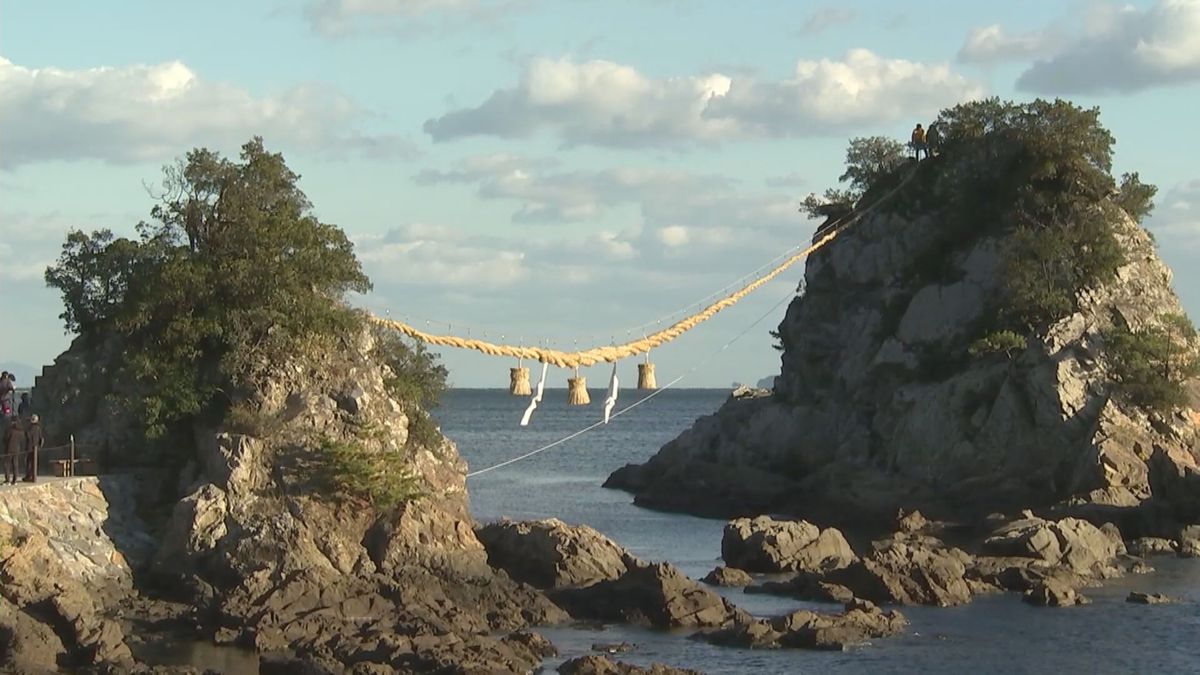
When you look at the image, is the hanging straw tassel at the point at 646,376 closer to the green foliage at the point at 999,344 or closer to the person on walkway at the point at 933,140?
the green foliage at the point at 999,344

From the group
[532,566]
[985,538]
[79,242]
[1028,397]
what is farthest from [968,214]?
[79,242]

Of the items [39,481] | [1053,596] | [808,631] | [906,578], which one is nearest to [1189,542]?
[1053,596]

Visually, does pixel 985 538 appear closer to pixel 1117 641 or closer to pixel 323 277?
pixel 1117 641

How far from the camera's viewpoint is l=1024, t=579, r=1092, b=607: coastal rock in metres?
41.6

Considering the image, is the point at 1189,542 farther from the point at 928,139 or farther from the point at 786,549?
the point at 928,139

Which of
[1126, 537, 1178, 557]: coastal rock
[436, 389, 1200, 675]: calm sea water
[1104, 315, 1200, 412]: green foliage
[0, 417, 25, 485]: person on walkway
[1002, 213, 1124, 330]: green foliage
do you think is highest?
[1002, 213, 1124, 330]: green foliage

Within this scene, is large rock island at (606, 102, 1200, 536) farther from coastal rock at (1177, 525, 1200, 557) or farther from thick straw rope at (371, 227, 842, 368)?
thick straw rope at (371, 227, 842, 368)

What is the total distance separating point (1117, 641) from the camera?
122 feet

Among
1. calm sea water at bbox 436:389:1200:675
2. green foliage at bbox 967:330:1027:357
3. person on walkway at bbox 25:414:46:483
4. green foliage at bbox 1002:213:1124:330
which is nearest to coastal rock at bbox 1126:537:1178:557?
calm sea water at bbox 436:389:1200:675

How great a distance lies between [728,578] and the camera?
4572cm

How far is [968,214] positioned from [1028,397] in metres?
10.4

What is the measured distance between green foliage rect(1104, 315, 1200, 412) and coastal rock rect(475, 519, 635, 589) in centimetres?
2375

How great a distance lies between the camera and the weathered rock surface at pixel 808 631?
117ft

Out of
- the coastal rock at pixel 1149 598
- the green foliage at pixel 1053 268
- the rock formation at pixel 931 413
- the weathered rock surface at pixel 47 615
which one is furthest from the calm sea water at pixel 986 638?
the green foliage at pixel 1053 268
